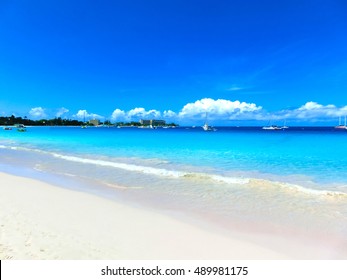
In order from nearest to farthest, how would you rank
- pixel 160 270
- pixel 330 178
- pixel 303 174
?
pixel 160 270 → pixel 330 178 → pixel 303 174

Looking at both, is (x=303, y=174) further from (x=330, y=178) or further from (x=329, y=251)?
(x=329, y=251)

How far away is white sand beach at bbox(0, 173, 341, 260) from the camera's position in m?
4.91

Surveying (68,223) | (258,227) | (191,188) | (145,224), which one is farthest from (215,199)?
(68,223)

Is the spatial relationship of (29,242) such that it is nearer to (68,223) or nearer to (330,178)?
(68,223)

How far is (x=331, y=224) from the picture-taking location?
6.86m

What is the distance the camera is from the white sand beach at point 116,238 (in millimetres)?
4910

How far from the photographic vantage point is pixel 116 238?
5598 millimetres

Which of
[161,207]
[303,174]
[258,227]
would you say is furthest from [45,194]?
[303,174]

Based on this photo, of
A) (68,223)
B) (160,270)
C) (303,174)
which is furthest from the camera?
(303,174)

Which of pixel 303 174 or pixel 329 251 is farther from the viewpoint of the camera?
pixel 303 174

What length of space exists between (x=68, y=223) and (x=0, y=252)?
1.84 meters

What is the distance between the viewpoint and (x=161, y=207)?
817 centimetres

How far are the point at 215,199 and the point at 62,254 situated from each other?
18.5 feet

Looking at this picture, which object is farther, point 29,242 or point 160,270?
point 29,242
